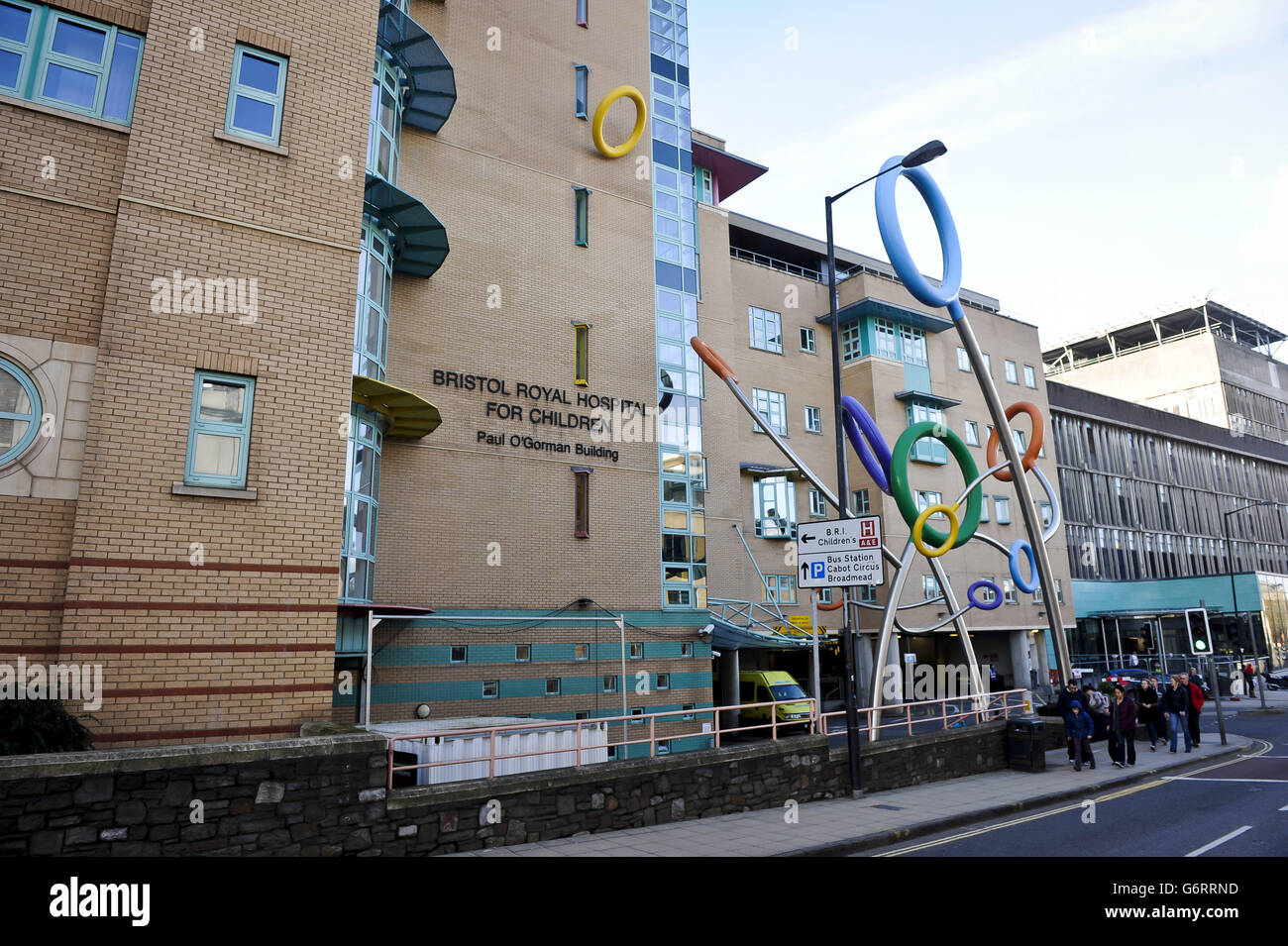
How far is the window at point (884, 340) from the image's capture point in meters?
39.8

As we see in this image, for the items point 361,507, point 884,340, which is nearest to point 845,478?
point 361,507

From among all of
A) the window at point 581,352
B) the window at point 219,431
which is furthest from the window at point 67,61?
the window at point 581,352

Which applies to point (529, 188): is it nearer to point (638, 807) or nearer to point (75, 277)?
point (75, 277)

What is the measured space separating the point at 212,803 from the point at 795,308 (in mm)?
35362

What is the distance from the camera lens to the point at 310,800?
8000 mm

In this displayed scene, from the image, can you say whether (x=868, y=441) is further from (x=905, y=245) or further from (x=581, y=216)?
(x=581, y=216)

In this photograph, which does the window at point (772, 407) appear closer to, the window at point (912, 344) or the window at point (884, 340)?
the window at point (884, 340)

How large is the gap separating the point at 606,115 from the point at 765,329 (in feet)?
52.6

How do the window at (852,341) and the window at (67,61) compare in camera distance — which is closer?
the window at (67,61)

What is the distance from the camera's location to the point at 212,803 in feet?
24.3

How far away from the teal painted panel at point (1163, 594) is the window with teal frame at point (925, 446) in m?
19.0

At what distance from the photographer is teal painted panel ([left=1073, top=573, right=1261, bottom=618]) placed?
51.6 meters
